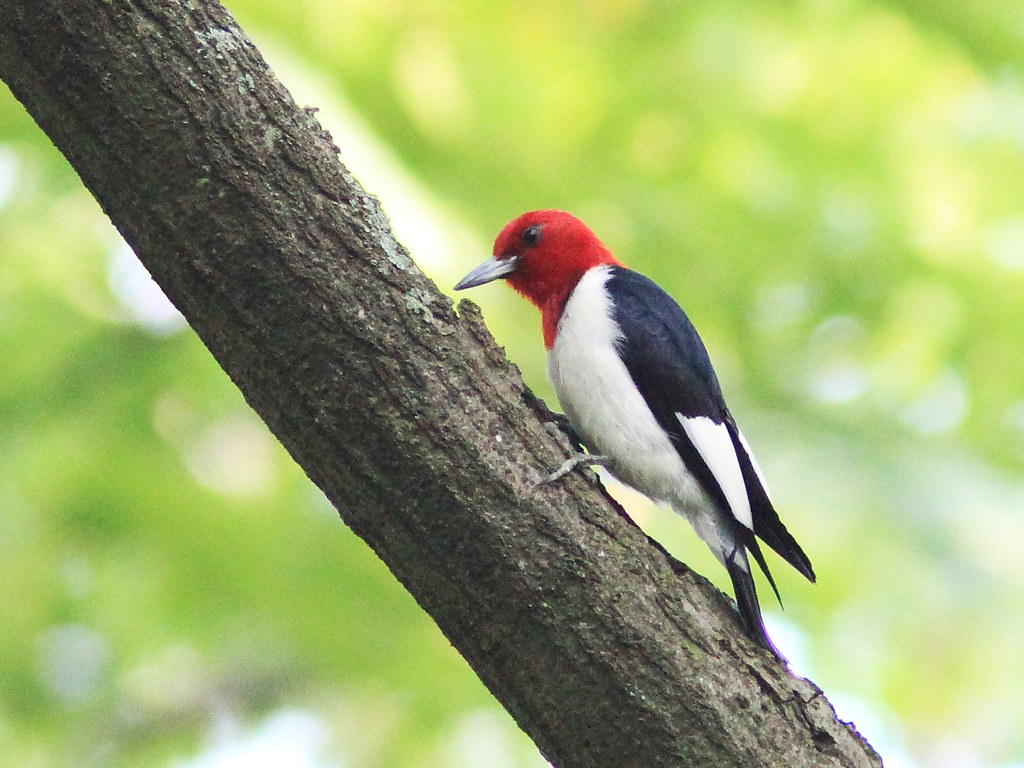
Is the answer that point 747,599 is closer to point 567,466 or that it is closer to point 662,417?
point 662,417

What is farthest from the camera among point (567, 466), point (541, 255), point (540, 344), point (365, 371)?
point (540, 344)

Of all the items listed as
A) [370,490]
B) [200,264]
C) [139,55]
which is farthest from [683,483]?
[139,55]

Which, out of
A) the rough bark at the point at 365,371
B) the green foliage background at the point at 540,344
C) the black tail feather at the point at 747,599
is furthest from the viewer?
the green foliage background at the point at 540,344

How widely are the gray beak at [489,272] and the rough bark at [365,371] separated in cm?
178

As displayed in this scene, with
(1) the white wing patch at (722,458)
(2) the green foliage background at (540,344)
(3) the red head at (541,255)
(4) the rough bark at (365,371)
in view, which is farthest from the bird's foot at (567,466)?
(2) the green foliage background at (540,344)

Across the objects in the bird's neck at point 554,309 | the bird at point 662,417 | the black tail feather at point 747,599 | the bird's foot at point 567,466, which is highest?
the bird's neck at point 554,309

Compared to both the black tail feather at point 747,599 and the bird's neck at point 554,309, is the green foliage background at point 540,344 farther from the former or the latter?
the black tail feather at point 747,599

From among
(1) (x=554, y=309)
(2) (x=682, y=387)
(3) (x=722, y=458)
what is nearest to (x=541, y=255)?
(1) (x=554, y=309)

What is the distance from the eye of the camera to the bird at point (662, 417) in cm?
350

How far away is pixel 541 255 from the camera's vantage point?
4328mm

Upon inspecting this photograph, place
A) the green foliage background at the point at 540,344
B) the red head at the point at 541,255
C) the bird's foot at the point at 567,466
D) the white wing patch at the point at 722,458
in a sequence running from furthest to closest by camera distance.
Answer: the green foliage background at the point at 540,344
the red head at the point at 541,255
the white wing patch at the point at 722,458
the bird's foot at the point at 567,466

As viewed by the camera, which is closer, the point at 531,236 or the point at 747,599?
the point at 747,599

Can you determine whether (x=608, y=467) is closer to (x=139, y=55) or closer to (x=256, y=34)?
(x=139, y=55)

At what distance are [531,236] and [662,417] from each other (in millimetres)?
1119
